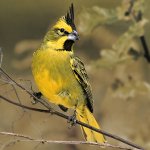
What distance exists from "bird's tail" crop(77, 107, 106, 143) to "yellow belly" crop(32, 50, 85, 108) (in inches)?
1.8

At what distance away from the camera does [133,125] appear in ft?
14.3

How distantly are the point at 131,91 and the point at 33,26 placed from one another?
349cm

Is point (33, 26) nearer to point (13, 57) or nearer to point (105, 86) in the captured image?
point (13, 57)

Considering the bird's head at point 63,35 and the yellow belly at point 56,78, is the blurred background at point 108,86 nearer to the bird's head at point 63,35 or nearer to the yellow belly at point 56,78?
the yellow belly at point 56,78

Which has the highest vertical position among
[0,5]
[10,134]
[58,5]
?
[0,5]

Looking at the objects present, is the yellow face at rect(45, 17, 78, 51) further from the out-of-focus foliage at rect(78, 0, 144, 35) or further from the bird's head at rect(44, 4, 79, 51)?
the out-of-focus foliage at rect(78, 0, 144, 35)

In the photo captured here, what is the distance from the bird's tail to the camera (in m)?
2.93

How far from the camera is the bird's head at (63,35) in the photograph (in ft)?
9.97

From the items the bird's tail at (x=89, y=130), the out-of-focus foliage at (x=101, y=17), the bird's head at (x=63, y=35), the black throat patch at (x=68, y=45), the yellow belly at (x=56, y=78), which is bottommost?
the bird's tail at (x=89, y=130)

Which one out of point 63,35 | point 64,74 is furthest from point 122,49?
point 64,74

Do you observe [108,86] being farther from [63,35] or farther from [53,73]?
[53,73]

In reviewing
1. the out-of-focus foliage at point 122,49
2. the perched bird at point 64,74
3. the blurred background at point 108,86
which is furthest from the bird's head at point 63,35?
the out-of-focus foliage at point 122,49

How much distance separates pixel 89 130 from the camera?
3.05m

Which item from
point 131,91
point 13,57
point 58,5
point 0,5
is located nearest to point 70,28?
point 131,91
